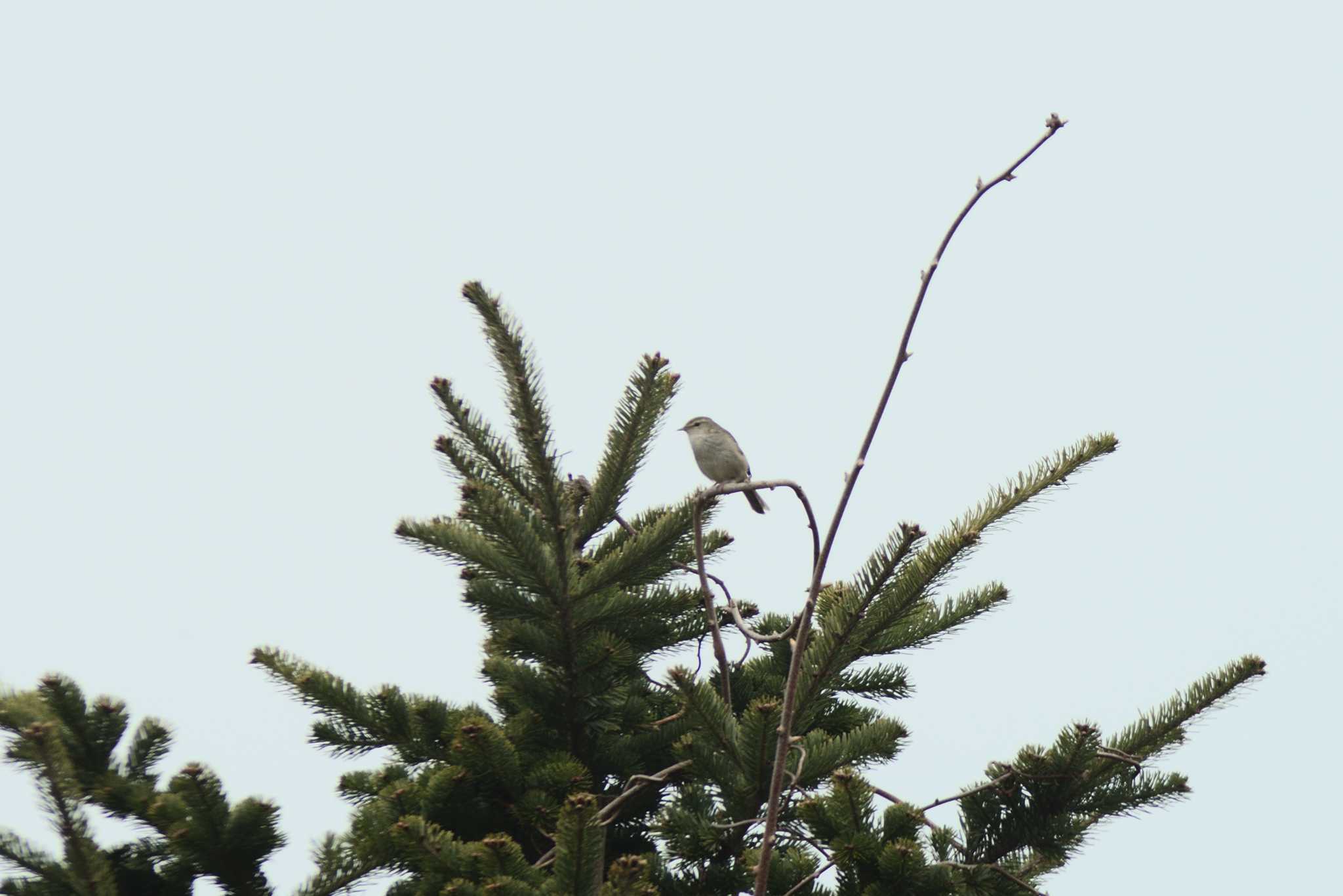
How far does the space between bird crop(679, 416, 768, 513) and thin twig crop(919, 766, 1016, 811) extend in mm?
4280

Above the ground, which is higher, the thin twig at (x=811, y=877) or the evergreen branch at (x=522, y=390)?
the evergreen branch at (x=522, y=390)

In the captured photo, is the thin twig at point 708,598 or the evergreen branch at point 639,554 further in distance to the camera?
the evergreen branch at point 639,554

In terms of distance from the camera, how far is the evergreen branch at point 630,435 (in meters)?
3.95

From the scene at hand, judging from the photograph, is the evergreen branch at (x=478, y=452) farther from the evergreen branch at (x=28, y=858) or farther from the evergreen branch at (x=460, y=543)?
the evergreen branch at (x=28, y=858)

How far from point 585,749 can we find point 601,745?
0.05m

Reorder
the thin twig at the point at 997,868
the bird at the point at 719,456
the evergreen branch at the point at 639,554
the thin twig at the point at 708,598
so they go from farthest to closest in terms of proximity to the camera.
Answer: the bird at the point at 719,456 < the evergreen branch at the point at 639,554 < the thin twig at the point at 708,598 < the thin twig at the point at 997,868

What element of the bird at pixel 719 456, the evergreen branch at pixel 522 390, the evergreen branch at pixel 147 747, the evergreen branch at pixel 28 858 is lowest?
the evergreen branch at pixel 28 858

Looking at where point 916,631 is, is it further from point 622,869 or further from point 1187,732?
point 622,869

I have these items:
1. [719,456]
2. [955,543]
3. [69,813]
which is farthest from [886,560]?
[719,456]

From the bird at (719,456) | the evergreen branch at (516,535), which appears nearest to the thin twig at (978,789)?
the evergreen branch at (516,535)

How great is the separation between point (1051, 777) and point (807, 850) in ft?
2.42

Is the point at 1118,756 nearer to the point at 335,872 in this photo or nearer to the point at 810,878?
the point at 810,878

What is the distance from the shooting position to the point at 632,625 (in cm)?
430

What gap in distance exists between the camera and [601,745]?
429 centimetres
